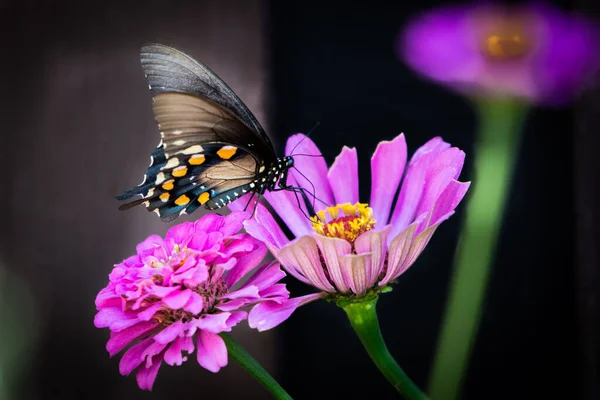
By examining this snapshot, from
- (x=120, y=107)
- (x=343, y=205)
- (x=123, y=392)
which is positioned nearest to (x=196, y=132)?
(x=343, y=205)

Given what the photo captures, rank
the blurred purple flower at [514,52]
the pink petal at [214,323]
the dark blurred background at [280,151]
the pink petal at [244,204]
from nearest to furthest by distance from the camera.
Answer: the pink petal at [214,323] → the pink petal at [244,204] → the blurred purple flower at [514,52] → the dark blurred background at [280,151]

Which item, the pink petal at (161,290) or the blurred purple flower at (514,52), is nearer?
the pink petal at (161,290)

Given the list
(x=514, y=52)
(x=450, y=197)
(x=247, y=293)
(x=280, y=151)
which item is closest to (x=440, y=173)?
(x=450, y=197)

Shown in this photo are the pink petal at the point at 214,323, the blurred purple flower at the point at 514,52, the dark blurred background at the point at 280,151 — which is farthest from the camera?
the dark blurred background at the point at 280,151

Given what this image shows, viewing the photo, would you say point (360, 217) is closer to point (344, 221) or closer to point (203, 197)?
point (344, 221)

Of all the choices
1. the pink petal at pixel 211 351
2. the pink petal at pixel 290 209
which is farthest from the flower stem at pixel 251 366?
the pink petal at pixel 290 209

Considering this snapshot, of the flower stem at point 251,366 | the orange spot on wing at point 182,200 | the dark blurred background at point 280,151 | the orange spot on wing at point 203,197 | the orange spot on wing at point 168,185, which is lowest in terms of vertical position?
the dark blurred background at point 280,151

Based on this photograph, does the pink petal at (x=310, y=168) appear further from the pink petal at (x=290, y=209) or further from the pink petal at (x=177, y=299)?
the pink petal at (x=177, y=299)
